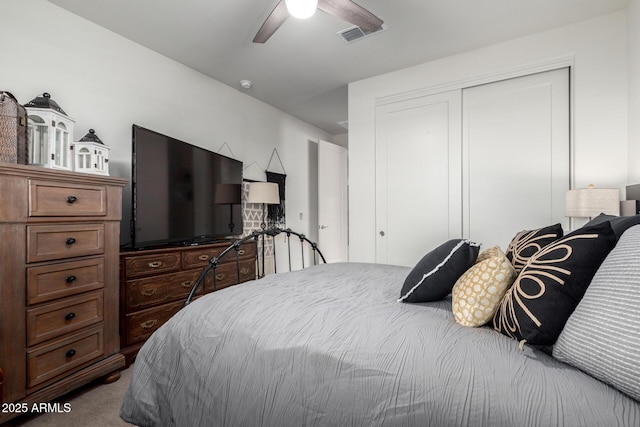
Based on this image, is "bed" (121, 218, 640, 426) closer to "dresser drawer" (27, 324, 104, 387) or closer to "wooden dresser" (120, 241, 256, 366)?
"dresser drawer" (27, 324, 104, 387)

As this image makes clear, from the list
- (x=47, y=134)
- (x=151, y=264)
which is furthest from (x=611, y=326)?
(x=47, y=134)

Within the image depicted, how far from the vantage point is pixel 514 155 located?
2.94 metres

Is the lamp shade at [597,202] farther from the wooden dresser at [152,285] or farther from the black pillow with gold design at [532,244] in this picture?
the wooden dresser at [152,285]

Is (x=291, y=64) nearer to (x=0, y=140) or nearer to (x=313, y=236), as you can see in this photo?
(x=0, y=140)

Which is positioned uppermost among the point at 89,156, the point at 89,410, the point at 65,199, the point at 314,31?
the point at 314,31

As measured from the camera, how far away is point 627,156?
2.48m

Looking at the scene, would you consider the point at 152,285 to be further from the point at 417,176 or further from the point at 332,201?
the point at 332,201

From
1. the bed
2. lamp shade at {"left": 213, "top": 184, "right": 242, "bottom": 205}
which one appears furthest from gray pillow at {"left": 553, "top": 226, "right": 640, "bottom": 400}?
lamp shade at {"left": 213, "top": 184, "right": 242, "bottom": 205}

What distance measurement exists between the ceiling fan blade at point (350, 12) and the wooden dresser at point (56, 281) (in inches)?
69.6

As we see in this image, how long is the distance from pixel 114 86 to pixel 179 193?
3.43 ft

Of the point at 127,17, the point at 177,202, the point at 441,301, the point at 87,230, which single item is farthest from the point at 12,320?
the point at 127,17

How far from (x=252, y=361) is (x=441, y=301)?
0.82 meters

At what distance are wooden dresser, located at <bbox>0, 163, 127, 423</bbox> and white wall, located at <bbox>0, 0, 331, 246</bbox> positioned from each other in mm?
770

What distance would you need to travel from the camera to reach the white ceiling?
94.5 inches
